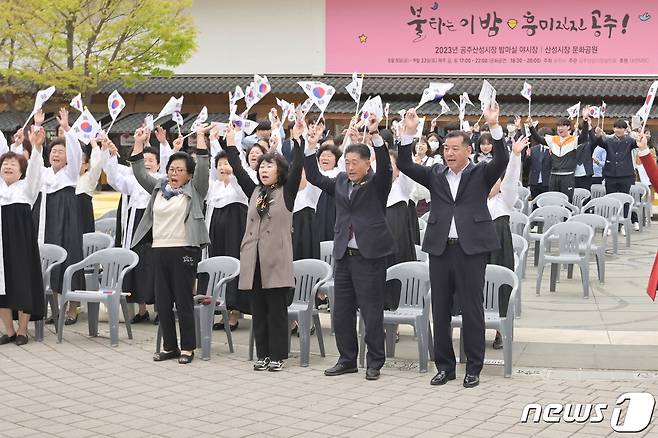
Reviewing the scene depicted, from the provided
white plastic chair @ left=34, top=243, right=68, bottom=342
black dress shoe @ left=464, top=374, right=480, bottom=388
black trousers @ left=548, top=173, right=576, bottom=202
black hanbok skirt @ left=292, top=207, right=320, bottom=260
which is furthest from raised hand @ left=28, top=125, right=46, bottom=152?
black trousers @ left=548, top=173, right=576, bottom=202

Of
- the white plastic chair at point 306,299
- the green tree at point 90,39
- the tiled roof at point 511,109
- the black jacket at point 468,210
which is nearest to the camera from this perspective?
the black jacket at point 468,210

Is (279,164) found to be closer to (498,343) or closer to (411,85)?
(498,343)

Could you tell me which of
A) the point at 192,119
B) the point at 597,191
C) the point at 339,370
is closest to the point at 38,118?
the point at 339,370

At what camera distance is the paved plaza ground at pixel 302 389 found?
6402mm

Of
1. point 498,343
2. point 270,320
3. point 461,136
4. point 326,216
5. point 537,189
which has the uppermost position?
point 461,136

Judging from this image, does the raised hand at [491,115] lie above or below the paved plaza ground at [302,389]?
above

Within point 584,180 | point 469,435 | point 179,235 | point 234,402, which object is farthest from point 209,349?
point 584,180

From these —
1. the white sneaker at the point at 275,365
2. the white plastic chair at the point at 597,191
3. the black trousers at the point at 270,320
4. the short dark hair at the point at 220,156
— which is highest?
the short dark hair at the point at 220,156

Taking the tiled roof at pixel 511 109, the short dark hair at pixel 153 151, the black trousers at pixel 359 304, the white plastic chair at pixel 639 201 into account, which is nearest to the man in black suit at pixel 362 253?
the black trousers at pixel 359 304

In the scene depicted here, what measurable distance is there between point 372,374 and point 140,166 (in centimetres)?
314

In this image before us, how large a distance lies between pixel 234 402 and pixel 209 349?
1635mm

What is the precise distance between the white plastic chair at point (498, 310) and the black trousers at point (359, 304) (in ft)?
2.14

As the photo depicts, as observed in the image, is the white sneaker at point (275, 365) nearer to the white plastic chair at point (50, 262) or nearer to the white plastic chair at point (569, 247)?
the white plastic chair at point (50, 262)

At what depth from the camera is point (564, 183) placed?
59.0ft
